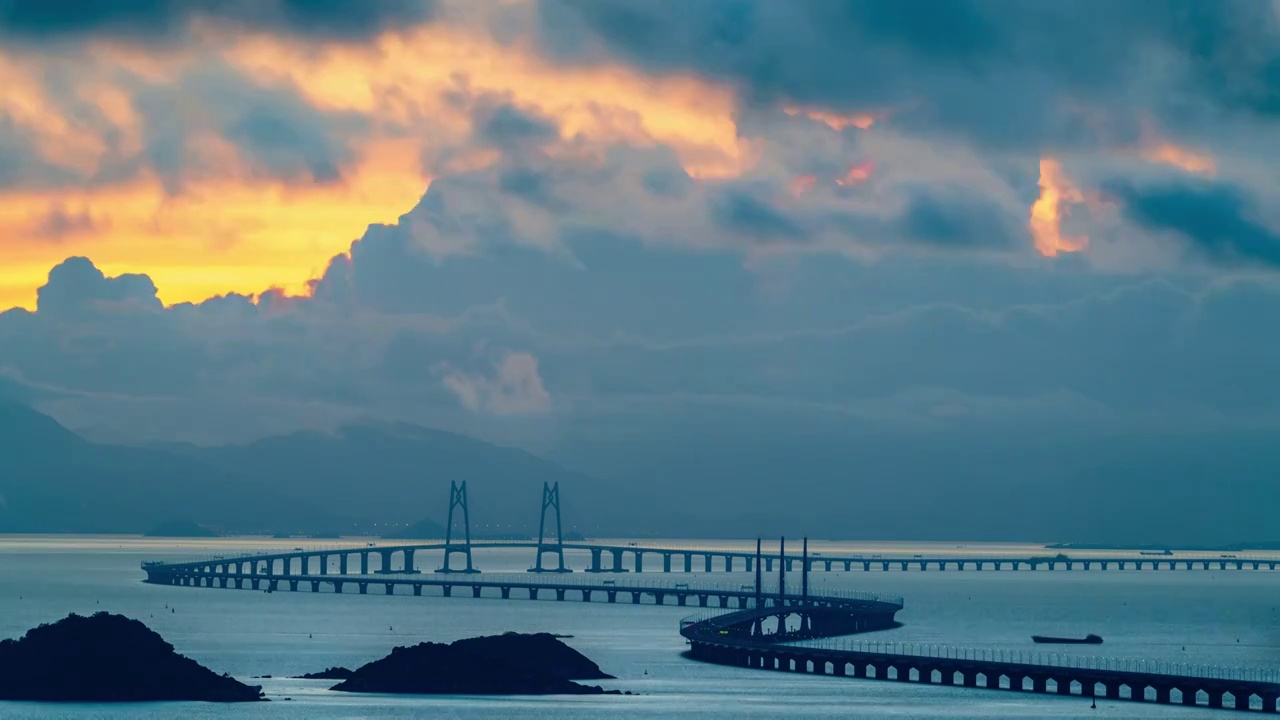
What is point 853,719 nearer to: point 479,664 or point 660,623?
point 479,664

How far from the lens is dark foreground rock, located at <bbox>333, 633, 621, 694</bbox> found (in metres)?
103

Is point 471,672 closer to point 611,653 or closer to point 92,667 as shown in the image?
point 92,667

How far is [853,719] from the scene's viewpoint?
3782 inches

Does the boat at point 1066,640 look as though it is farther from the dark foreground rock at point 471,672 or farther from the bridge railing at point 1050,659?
the dark foreground rock at point 471,672


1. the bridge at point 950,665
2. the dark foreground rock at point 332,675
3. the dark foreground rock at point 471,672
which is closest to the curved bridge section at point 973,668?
the bridge at point 950,665

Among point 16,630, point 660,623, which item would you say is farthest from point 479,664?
point 660,623

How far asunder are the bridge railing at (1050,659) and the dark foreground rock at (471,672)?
76.6ft

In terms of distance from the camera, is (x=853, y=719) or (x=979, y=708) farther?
(x=979, y=708)

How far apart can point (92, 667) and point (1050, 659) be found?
6583 centimetres

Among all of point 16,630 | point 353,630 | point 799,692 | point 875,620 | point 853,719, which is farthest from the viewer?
point 875,620

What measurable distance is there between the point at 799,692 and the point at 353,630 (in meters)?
57.9

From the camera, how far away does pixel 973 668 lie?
11125cm

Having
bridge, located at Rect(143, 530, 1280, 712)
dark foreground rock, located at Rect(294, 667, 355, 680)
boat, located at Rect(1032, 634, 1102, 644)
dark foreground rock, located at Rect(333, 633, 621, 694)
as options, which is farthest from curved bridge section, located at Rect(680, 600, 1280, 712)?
dark foreground rock, located at Rect(294, 667, 355, 680)

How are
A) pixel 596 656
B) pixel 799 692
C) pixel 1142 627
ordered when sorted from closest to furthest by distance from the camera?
pixel 799 692 < pixel 596 656 < pixel 1142 627
